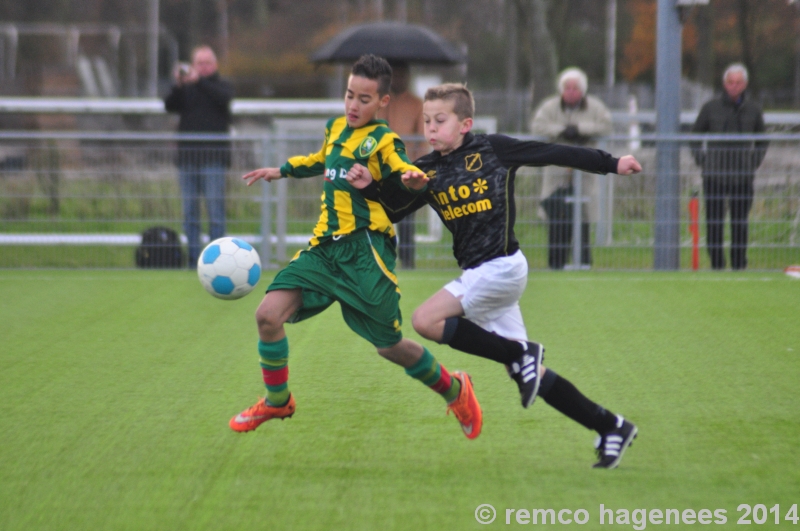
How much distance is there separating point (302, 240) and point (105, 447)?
6815mm

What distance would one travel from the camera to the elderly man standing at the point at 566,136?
10281mm

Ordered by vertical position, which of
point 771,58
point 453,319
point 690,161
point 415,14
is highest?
point 415,14

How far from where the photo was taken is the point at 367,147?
14.5ft

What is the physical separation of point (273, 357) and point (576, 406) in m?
1.32

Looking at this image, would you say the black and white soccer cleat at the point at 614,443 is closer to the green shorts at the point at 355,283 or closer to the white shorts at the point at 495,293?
the white shorts at the point at 495,293

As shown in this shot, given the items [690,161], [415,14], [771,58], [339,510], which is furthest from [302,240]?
[415,14]

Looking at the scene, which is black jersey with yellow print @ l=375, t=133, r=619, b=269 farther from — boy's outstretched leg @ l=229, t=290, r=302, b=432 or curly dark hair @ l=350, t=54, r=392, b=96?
boy's outstretched leg @ l=229, t=290, r=302, b=432

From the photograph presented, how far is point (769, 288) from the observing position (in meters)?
9.23

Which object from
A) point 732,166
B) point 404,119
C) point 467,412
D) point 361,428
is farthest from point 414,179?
point 732,166

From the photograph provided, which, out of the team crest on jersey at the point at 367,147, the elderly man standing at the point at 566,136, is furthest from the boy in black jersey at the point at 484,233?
the elderly man standing at the point at 566,136

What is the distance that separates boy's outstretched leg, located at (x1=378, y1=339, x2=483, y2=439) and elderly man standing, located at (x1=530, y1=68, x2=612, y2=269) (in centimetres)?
613

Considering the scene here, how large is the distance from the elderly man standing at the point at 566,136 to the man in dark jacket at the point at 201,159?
3229 millimetres

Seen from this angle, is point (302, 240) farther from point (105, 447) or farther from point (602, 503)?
point (602, 503)

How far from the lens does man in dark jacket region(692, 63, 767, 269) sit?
406 inches
